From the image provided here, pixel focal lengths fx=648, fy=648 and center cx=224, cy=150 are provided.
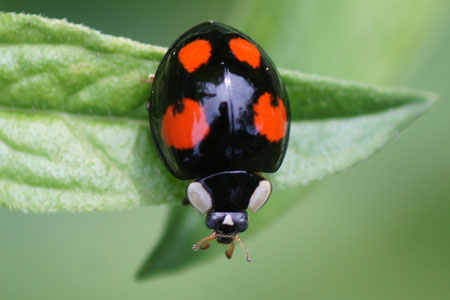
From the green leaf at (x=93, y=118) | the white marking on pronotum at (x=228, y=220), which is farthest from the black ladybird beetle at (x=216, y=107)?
the white marking on pronotum at (x=228, y=220)

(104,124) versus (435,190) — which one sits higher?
(104,124)

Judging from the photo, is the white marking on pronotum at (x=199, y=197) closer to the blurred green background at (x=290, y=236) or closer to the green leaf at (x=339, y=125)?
the green leaf at (x=339, y=125)

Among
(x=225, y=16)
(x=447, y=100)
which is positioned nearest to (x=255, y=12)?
(x=225, y=16)

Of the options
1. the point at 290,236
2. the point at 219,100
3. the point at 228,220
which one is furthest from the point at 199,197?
the point at 290,236

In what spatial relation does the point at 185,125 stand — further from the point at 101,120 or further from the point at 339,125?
the point at 339,125

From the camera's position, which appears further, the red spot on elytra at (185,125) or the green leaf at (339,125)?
the green leaf at (339,125)

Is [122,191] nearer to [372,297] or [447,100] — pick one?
[372,297]
